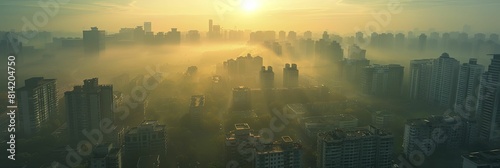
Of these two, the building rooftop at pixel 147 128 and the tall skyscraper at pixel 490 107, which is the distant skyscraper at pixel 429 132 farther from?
the building rooftop at pixel 147 128

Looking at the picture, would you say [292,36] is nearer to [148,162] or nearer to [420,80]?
[420,80]

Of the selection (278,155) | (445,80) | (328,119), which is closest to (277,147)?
(278,155)

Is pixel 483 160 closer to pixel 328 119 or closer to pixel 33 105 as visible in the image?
pixel 328 119

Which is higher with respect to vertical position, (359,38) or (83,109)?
(359,38)

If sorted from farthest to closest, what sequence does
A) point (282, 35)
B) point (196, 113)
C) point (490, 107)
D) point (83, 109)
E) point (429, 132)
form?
point (282, 35) → point (196, 113) → point (83, 109) → point (490, 107) → point (429, 132)

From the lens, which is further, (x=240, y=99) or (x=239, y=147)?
(x=240, y=99)

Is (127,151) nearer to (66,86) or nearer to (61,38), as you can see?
(66,86)

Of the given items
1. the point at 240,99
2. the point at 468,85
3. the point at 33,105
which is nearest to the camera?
the point at 33,105

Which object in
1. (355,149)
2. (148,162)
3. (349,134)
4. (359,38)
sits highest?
(359,38)
